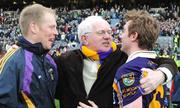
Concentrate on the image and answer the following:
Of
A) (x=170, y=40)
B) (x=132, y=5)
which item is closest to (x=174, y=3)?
(x=132, y=5)

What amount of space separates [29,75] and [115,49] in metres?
0.84

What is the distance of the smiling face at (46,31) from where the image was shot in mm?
3371

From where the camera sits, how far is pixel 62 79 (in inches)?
147

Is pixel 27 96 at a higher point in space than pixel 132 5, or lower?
higher

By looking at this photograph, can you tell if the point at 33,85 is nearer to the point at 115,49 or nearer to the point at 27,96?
the point at 27,96

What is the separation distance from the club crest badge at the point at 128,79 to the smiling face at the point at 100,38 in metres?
0.70

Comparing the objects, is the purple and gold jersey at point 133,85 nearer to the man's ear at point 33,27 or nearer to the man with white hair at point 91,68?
the man with white hair at point 91,68

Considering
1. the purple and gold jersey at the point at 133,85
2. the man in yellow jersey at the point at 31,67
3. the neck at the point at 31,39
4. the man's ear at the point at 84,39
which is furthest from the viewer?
the man's ear at the point at 84,39

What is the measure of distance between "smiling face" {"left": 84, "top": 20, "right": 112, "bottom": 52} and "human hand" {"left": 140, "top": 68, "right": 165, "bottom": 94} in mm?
612

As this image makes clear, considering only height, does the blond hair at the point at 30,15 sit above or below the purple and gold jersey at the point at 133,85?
above

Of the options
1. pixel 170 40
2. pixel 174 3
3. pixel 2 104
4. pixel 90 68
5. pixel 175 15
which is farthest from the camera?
pixel 174 3

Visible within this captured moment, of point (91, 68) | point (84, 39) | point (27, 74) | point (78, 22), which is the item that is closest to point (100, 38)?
point (84, 39)

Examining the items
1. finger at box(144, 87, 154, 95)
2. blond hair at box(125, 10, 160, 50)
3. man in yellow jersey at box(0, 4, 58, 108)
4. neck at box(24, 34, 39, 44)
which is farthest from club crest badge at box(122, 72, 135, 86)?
neck at box(24, 34, 39, 44)

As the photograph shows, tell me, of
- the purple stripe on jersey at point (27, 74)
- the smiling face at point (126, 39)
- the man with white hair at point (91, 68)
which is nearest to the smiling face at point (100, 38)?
the man with white hair at point (91, 68)
